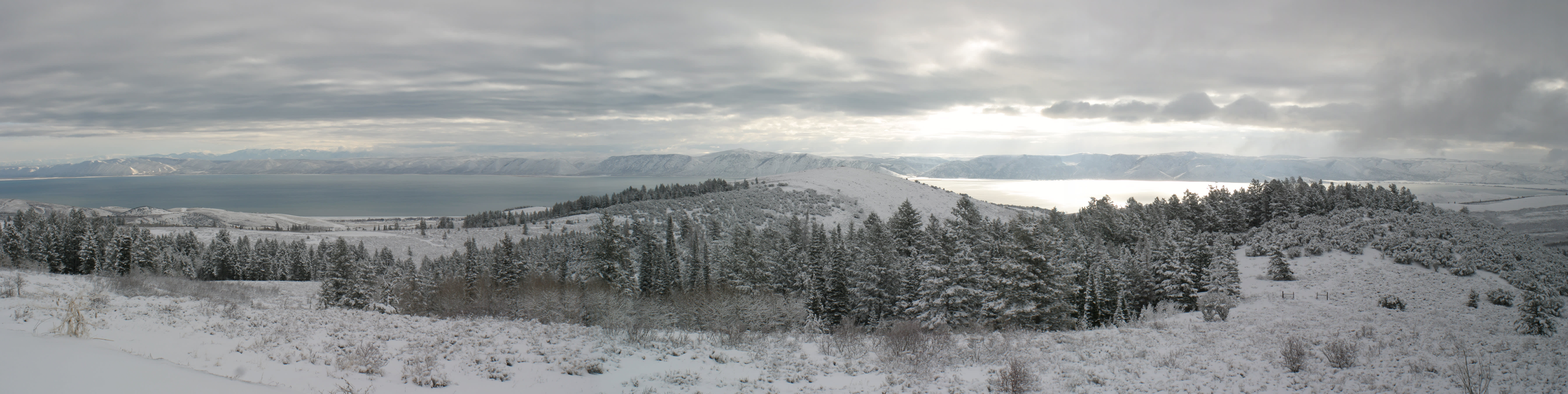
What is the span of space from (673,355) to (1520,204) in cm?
4168

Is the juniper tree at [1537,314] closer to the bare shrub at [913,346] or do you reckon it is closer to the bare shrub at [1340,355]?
the bare shrub at [1340,355]

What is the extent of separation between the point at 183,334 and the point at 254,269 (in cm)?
8671

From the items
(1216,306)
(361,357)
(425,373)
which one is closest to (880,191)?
(1216,306)

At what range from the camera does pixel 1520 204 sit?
29109 millimetres

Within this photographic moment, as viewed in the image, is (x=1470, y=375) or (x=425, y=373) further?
(x=1470, y=375)

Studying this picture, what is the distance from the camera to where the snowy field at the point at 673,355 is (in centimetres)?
1120

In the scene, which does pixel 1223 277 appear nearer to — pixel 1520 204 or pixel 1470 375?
pixel 1520 204

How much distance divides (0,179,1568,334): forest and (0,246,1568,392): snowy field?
179 inches

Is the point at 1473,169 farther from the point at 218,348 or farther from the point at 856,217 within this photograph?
the point at 856,217

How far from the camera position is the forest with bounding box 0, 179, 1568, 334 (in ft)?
93.0

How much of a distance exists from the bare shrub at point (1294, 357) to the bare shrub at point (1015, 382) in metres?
6.31

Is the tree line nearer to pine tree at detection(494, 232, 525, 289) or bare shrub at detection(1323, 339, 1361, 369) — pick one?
pine tree at detection(494, 232, 525, 289)

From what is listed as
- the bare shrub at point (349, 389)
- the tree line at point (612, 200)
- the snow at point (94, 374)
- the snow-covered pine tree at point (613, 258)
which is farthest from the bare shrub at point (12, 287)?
the tree line at point (612, 200)

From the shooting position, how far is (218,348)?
12.8 m
